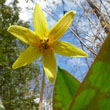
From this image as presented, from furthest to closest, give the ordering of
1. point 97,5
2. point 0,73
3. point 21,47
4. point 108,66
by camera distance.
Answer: point 21,47
point 0,73
point 97,5
point 108,66

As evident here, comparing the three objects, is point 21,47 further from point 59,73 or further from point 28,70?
point 59,73

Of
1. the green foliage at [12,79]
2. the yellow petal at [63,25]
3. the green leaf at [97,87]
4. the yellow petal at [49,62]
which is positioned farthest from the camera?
the green foliage at [12,79]

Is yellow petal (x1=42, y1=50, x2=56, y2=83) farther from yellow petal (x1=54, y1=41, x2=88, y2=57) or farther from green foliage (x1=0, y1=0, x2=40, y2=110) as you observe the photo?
green foliage (x1=0, y1=0, x2=40, y2=110)

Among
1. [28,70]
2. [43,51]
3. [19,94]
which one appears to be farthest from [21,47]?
[43,51]

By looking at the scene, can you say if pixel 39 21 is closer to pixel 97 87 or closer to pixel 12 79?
pixel 97 87

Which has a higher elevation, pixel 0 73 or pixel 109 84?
pixel 109 84

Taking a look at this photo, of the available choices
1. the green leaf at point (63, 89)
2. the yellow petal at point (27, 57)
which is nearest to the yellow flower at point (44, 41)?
the yellow petal at point (27, 57)

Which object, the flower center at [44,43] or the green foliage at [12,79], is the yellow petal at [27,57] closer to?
the flower center at [44,43]
